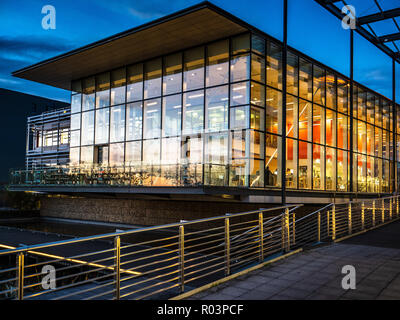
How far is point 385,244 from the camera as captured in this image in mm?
9398

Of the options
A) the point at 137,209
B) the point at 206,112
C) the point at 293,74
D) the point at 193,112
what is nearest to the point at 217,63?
the point at 206,112

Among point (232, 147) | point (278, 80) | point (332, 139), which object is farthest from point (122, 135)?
point (332, 139)

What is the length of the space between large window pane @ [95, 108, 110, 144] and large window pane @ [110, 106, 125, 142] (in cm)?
52

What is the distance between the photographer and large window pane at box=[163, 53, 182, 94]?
2000 centimetres

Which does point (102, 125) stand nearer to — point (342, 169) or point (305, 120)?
point (305, 120)

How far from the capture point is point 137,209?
22766 millimetres

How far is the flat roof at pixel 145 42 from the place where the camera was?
1598 centimetres

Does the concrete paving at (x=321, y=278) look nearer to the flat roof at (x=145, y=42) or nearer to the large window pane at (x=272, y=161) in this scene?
the large window pane at (x=272, y=161)

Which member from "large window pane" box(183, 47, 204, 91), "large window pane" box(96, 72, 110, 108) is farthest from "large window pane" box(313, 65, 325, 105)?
"large window pane" box(96, 72, 110, 108)

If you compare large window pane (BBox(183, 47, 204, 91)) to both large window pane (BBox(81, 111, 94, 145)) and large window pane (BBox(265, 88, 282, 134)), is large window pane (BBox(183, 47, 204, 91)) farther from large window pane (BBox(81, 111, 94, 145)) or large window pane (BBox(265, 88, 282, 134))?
large window pane (BBox(81, 111, 94, 145))

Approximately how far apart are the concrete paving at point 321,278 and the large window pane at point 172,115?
40.6ft

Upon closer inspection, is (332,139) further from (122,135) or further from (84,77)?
(84,77)
